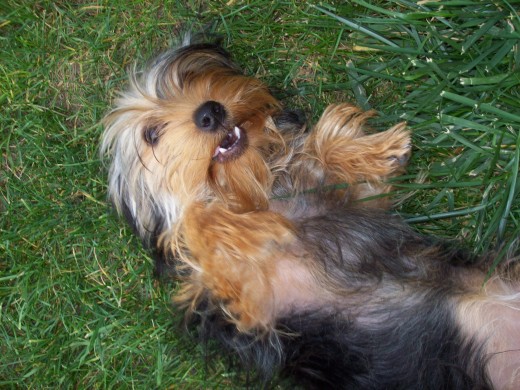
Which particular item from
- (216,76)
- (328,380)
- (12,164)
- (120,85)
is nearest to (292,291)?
(328,380)

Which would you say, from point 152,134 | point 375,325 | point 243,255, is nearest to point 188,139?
point 152,134

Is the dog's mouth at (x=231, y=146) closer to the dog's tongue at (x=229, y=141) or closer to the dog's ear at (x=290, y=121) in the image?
the dog's tongue at (x=229, y=141)

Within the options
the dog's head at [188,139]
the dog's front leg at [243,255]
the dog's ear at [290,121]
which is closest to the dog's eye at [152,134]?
the dog's head at [188,139]

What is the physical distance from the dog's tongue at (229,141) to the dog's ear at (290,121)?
364 mm

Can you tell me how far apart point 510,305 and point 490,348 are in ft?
0.77

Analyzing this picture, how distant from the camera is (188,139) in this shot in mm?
3139

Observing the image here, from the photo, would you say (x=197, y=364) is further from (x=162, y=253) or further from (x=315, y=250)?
(x=315, y=250)

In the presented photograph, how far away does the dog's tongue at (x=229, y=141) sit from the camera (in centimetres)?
325

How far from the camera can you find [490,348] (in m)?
3.04

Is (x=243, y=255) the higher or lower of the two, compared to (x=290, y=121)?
lower

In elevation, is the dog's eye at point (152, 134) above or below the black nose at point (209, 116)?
below

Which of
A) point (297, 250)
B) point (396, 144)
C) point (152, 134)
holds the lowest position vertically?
point (297, 250)

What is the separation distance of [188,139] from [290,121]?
0.77 m

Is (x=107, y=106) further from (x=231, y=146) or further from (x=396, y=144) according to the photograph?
(x=396, y=144)
